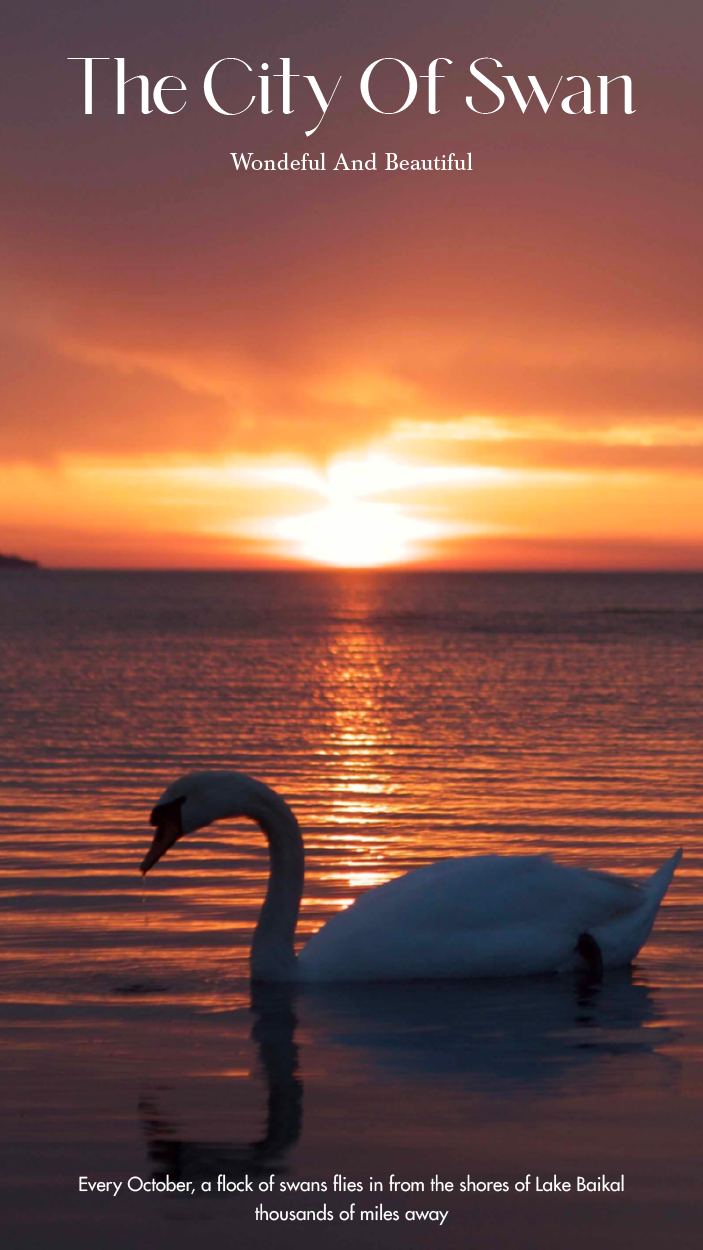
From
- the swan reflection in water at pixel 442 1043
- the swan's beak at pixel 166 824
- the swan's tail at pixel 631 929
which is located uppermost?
the swan's beak at pixel 166 824

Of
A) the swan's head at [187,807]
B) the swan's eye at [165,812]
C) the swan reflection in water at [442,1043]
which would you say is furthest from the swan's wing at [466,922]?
the swan's eye at [165,812]

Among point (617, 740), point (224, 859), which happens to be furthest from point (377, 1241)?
point (617, 740)

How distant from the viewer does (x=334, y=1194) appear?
532 cm

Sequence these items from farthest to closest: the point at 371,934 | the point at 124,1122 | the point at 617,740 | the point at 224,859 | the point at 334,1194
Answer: the point at 617,740, the point at 224,859, the point at 371,934, the point at 124,1122, the point at 334,1194

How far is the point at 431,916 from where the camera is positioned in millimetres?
8148

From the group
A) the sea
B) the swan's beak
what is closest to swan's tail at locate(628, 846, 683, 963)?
the sea

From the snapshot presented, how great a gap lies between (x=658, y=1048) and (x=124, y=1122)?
7.98 feet

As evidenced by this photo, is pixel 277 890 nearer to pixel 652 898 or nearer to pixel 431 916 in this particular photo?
pixel 431 916

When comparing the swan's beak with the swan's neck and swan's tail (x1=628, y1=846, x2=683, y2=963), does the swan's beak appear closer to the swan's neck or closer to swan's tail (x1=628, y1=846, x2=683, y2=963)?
the swan's neck

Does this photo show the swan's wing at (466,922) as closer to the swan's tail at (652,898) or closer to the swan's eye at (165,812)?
the swan's tail at (652,898)

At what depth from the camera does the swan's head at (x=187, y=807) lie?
26.1 feet

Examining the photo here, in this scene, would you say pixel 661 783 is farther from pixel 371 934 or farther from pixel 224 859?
pixel 371 934

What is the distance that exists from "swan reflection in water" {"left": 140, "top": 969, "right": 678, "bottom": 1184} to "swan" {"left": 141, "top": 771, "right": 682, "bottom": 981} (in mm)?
118

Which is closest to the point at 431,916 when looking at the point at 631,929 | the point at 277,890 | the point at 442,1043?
the point at 277,890
